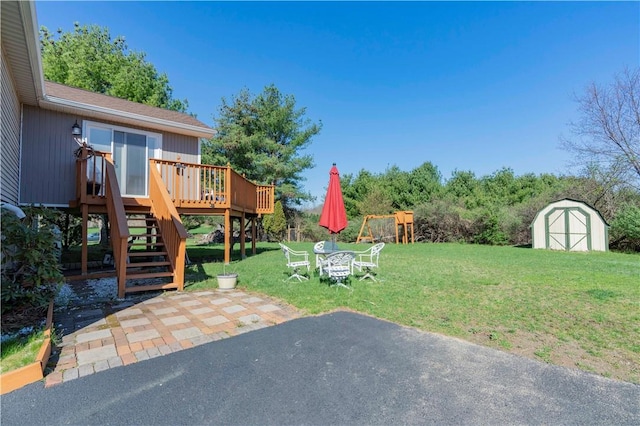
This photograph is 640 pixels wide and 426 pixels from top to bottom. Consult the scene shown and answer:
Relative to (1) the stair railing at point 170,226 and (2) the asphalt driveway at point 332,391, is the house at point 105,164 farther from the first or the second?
(2) the asphalt driveway at point 332,391

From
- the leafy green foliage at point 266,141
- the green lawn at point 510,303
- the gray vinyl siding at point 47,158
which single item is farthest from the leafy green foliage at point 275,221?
the gray vinyl siding at point 47,158

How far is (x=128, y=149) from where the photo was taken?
9.21 meters

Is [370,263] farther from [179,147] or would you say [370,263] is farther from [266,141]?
[266,141]

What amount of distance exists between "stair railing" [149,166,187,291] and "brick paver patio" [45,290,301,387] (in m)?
0.59

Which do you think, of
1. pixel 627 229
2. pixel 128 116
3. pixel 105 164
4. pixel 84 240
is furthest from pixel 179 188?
pixel 627 229

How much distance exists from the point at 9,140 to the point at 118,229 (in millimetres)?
3093

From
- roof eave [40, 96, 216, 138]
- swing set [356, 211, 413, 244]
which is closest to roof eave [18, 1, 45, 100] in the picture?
roof eave [40, 96, 216, 138]

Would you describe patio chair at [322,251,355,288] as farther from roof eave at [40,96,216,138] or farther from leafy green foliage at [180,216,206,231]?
leafy green foliage at [180,216,206,231]

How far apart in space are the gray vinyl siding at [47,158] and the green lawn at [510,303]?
4.08 meters

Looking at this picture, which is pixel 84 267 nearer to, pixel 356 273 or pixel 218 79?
pixel 356 273

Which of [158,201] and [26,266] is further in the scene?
[158,201]

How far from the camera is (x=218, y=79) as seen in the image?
63.1 ft

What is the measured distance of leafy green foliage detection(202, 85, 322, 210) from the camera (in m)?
Answer: 21.5

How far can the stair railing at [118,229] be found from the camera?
535 centimetres
